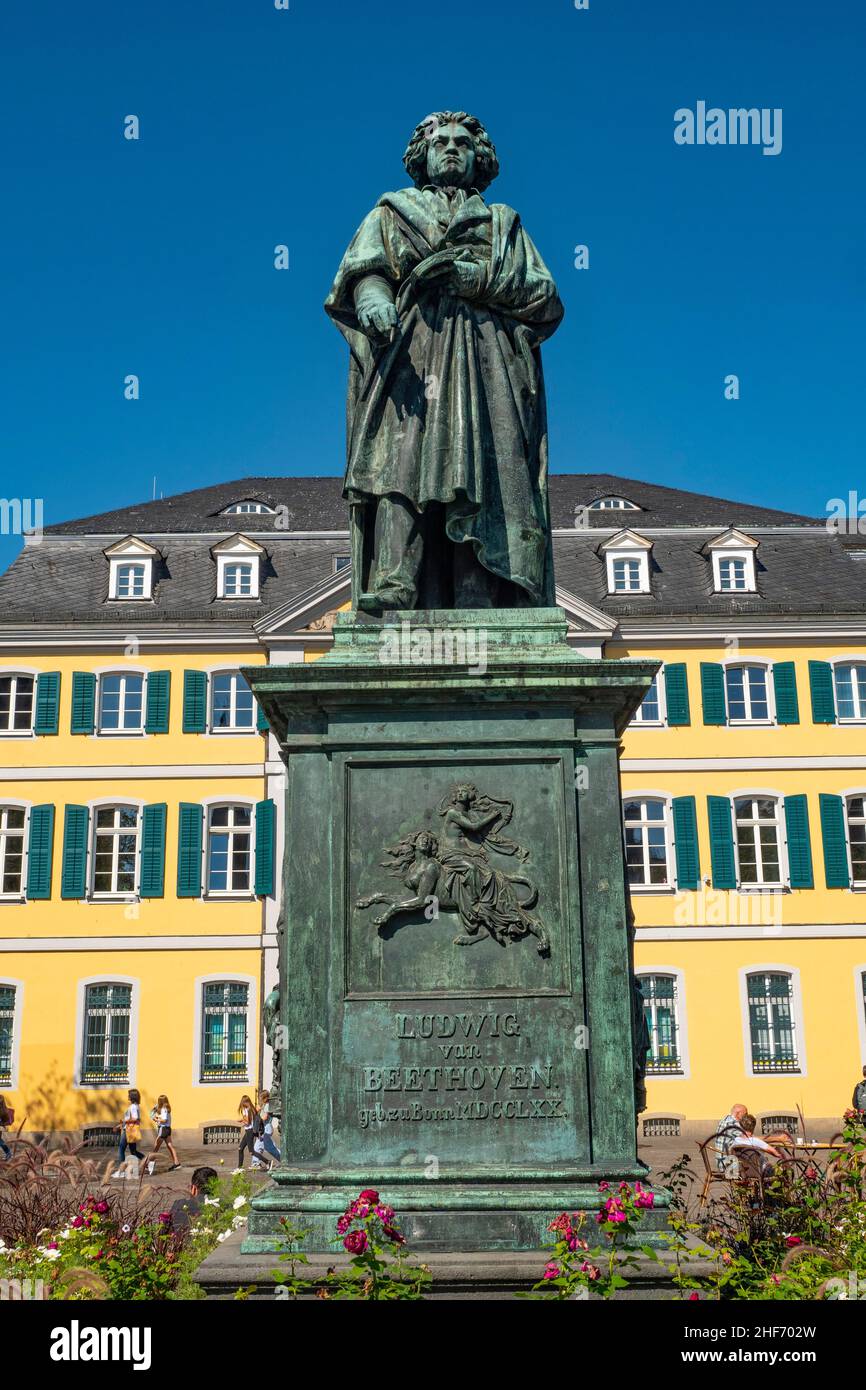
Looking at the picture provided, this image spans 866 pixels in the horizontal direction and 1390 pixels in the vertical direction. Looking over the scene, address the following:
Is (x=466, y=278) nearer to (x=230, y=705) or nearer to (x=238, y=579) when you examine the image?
(x=230, y=705)

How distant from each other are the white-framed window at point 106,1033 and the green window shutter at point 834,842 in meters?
15.3

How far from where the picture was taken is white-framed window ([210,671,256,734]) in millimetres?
31625

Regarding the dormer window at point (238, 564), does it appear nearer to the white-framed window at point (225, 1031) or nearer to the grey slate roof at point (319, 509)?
the grey slate roof at point (319, 509)

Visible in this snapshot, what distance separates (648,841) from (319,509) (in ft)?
46.8

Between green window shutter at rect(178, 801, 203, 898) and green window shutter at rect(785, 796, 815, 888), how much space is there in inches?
503

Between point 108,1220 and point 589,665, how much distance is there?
112 inches

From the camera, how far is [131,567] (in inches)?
1323

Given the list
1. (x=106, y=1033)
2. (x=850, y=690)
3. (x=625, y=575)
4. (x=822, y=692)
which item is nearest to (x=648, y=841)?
(x=822, y=692)

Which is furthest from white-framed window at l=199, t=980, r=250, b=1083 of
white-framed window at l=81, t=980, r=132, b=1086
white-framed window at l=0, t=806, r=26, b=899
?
white-framed window at l=0, t=806, r=26, b=899

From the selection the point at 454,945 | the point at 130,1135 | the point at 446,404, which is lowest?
the point at 130,1135

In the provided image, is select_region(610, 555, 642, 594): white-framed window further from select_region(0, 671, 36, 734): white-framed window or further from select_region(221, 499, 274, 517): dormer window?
select_region(0, 671, 36, 734): white-framed window

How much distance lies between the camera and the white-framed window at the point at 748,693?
31547 millimetres

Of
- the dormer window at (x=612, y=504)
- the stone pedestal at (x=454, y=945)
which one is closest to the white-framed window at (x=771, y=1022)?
the dormer window at (x=612, y=504)
